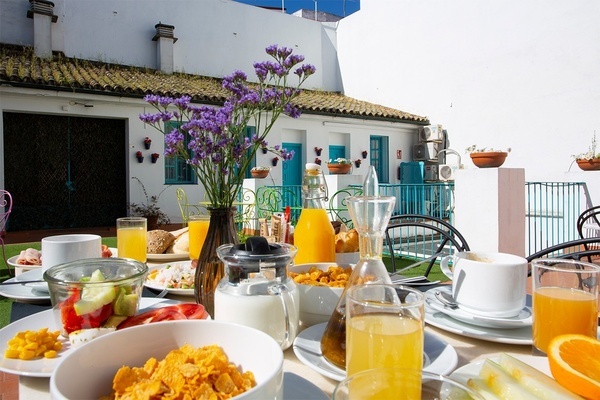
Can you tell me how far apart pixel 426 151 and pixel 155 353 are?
1239 cm

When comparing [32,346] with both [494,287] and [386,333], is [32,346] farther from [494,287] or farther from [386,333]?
[494,287]

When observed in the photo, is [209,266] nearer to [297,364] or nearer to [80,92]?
[297,364]

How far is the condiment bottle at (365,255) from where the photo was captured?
2.44 ft

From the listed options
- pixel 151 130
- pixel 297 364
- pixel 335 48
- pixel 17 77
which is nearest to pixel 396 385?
pixel 297 364

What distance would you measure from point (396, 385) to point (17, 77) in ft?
29.7

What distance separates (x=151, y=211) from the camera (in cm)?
923

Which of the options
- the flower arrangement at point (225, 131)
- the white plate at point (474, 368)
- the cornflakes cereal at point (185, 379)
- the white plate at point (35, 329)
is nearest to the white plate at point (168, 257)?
the white plate at point (35, 329)

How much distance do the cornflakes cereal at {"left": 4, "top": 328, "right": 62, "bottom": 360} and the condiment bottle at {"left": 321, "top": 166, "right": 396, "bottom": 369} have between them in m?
0.52

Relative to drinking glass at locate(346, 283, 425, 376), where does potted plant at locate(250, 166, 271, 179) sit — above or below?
above

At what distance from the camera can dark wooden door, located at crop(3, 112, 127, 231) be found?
8.84m

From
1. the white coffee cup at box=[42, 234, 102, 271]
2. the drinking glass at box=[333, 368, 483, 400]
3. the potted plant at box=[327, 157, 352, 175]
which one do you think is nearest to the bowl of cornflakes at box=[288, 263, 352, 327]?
the drinking glass at box=[333, 368, 483, 400]

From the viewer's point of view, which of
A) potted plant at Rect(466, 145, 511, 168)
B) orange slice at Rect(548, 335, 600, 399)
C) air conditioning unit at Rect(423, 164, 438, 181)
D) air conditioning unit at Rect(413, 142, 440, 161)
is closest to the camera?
orange slice at Rect(548, 335, 600, 399)

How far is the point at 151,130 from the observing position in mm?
9312

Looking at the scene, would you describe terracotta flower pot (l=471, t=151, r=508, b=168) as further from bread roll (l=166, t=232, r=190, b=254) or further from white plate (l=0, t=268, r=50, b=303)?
white plate (l=0, t=268, r=50, b=303)
